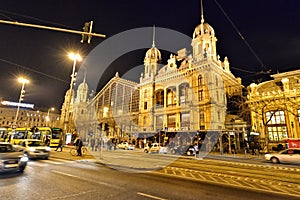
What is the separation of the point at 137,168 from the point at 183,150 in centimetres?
1680

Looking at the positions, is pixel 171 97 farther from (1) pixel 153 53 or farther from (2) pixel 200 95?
(1) pixel 153 53

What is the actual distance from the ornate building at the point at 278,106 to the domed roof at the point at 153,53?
2603cm

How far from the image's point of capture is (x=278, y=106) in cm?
2656

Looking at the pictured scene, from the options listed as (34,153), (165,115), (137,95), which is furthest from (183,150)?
(137,95)

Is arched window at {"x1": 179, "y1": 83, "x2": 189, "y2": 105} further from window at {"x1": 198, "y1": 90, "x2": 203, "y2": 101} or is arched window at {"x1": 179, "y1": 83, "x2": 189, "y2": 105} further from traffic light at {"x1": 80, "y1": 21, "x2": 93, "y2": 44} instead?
traffic light at {"x1": 80, "y1": 21, "x2": 93, "y2": 44}

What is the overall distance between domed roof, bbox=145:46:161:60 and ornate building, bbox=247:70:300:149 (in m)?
26.0

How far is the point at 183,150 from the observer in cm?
2616

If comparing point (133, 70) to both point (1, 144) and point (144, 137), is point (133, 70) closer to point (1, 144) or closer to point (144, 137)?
point (144, 137)

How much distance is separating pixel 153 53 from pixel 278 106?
106ft

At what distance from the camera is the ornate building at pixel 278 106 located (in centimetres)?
2638

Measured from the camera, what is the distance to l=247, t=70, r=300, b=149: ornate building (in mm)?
26375

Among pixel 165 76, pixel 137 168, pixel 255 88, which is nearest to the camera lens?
pixel 137 168

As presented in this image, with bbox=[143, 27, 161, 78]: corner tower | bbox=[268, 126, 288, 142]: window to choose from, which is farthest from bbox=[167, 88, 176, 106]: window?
bbox=[268, 126, 288, 142]: window

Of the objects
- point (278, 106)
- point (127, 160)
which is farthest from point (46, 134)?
point (278, 106)
